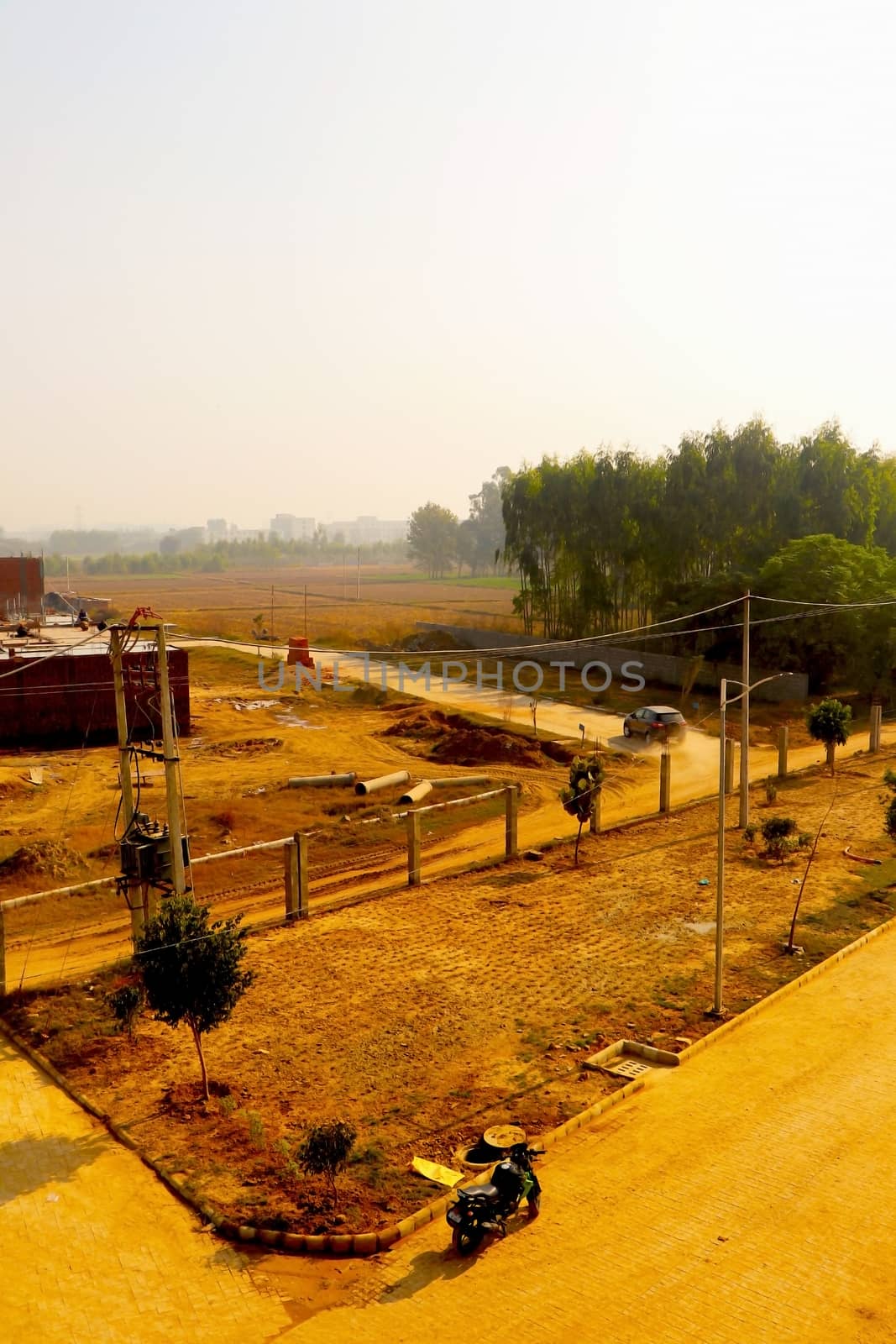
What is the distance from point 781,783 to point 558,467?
34.6 meters

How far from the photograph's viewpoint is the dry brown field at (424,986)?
43.3ft

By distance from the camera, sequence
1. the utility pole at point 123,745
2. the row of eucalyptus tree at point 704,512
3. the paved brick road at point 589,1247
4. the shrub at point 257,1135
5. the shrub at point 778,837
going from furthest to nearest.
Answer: the row of eucalyptus tree at point 704,512 → the shrub at point 778,837 → the utility pole at point 123,745 → the shrub at point 257,1135 → the paved brick road at point 589,1247

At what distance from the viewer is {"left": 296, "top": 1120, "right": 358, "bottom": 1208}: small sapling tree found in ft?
37.7

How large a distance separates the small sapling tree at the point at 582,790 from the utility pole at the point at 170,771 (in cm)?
1136

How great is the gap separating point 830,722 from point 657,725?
6714 mm

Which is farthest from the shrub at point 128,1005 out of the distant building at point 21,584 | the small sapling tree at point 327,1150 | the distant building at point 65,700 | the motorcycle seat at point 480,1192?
the distant building at point 21,584

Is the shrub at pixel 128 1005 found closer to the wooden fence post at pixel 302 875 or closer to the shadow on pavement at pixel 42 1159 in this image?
the shadow on pavement at pixel 42 1159

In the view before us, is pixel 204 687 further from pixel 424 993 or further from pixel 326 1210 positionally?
pixel 326 1210

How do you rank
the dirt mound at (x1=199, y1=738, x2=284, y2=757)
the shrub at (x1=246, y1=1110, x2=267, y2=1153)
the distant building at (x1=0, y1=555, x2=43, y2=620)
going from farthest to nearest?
the distant building at (x1=0, y1=555, x2=43, y2=620)
the dirt mound at (x1=199, y1=738, x2=284, y2=757)
the shrub at (x1=246, y1=1110, x2=267, y2=1153)

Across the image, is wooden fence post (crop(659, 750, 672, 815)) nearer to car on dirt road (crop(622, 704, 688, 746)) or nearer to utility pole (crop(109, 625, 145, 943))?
car on dirt road (crop(622, 704, 688, 746))

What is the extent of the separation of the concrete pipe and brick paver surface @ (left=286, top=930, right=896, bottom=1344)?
52.8 ft

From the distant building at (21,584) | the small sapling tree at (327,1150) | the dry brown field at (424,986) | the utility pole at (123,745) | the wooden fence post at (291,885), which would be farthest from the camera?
the distant building at (21,584)

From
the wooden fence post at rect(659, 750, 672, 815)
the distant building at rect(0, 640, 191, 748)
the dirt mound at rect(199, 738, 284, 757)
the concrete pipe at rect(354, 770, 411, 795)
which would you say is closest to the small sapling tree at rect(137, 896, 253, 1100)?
the concrete pipe at rect(354, 770, 411, 795)

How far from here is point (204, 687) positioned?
163ft
